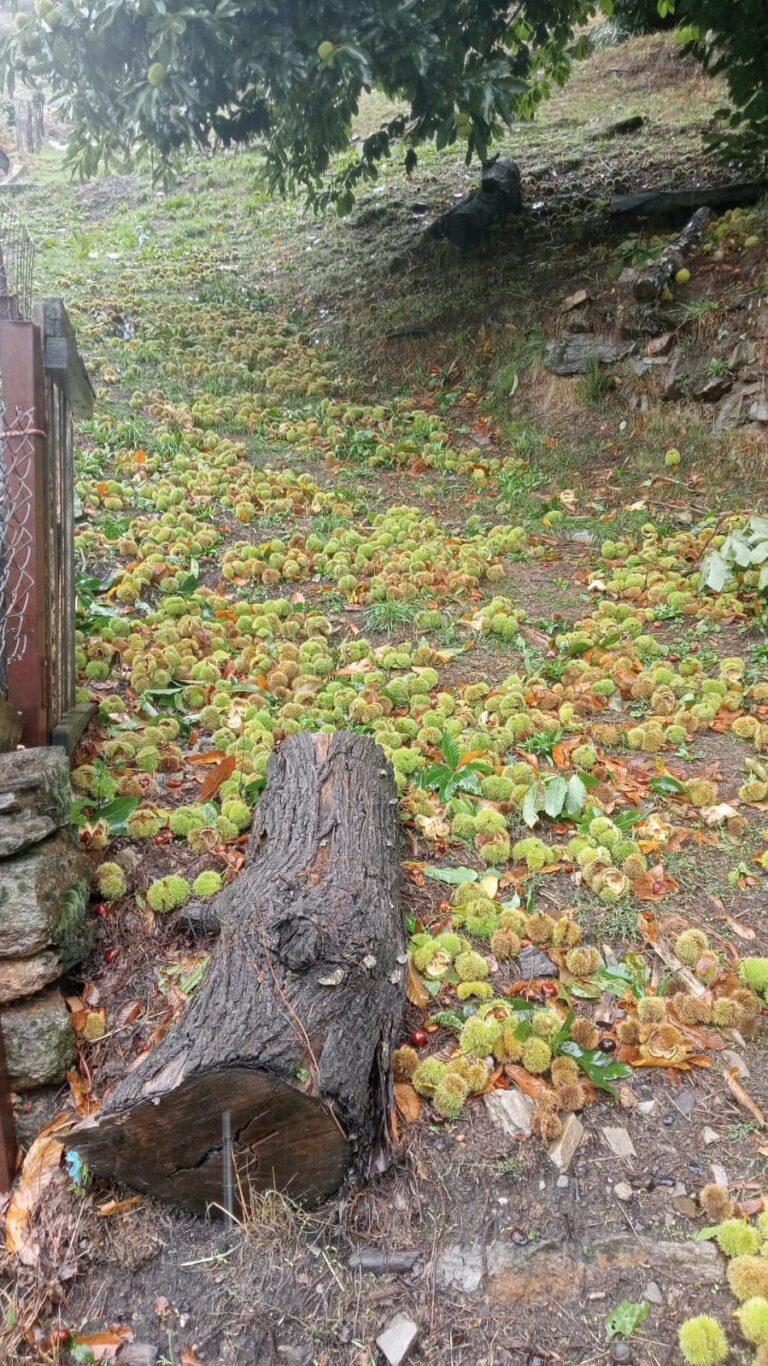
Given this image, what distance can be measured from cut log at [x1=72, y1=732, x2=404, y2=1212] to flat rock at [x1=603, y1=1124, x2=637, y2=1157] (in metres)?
0.54

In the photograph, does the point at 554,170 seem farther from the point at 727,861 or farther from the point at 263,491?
the point at 727,861

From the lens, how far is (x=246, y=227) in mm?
12039

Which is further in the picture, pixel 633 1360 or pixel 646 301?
pixel 646 301

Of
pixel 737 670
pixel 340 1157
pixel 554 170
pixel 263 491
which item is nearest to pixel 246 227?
pixel 554 170

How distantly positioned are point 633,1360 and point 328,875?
1302 mm

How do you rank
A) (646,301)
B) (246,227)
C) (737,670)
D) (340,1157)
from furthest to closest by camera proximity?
1. (246,227)
2. (646,301)
3. (737,670)
4. (340,1157)

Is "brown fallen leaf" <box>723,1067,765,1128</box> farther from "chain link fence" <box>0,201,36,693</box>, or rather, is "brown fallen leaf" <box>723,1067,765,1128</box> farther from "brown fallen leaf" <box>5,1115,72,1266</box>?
"chain link fence" <box>0,201,36,693</box>

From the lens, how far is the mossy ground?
198 centimetres

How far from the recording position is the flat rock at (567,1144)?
6.93 ft

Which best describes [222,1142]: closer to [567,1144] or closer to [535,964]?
[567,1144]

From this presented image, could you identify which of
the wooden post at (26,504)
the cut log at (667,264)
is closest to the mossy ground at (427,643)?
the cut log at (667,264)

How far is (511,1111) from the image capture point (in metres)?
2.21

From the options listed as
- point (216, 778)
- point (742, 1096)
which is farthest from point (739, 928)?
point (216, 778)

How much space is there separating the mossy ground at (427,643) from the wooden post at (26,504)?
450 mm
